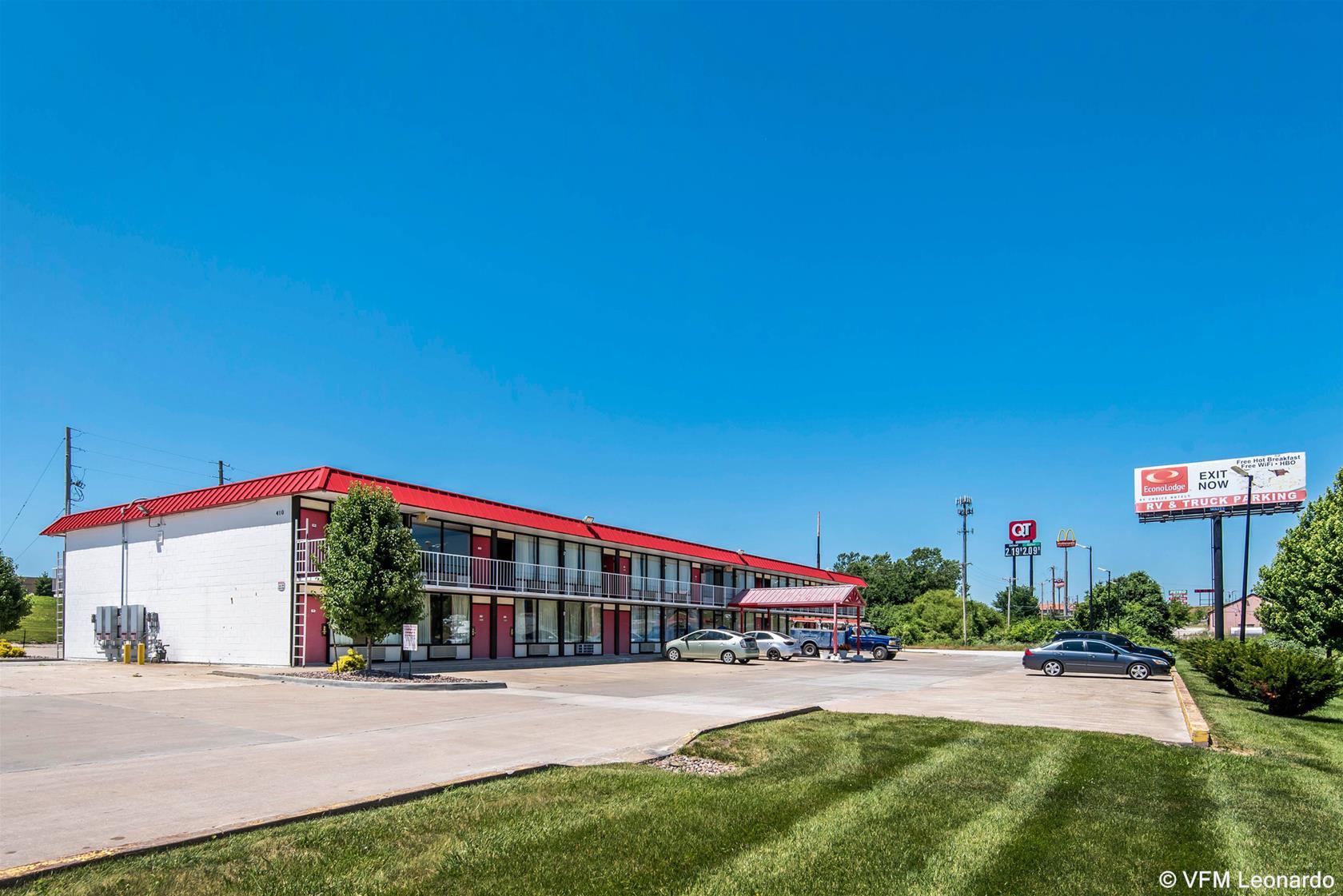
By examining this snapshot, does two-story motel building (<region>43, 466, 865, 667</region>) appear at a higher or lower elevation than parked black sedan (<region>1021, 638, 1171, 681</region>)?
higher

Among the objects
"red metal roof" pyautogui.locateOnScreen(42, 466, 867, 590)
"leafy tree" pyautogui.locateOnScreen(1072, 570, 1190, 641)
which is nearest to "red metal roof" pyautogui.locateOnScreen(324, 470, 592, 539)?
"red metal roof" pyautogui.locateOnScreen(42, 466, 867, 590)

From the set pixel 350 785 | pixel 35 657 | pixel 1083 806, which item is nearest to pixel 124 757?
pixel 350 785

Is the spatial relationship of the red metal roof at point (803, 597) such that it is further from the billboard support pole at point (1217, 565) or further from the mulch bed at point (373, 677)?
the mulch bed at point (373, 677)

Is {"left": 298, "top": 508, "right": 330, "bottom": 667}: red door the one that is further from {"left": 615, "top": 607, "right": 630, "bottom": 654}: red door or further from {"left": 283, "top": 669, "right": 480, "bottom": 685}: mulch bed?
{"left": 615, "top": 607, "right": 630, "bottom": 654}: red door

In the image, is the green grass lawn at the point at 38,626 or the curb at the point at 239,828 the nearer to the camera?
the curb at the point at 239,828

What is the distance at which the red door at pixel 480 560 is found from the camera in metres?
31.6

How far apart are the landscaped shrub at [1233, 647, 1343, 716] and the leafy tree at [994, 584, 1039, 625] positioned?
283ft

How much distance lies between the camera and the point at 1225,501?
61000 millimetres

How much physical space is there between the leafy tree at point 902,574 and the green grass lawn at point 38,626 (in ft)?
278

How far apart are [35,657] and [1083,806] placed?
37.1 metres

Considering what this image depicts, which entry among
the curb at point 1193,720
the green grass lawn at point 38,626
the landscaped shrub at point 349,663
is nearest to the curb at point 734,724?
the curb at point 1193,720

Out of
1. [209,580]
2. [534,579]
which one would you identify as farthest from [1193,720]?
[209,580]

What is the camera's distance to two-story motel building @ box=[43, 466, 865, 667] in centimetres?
2584

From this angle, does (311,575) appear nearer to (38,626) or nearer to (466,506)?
(466,506)
